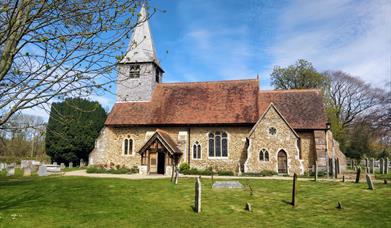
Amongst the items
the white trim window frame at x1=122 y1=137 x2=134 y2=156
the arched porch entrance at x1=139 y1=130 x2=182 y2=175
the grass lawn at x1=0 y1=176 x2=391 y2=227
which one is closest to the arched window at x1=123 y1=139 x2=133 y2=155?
the white trim window frame at x1=122 y1=137 x2=134 y2=156

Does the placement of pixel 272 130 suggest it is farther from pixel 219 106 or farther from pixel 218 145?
pixel 219 106

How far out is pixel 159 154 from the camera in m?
26.5

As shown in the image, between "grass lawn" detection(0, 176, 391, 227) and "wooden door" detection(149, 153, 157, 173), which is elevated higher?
"wooden door" detection(149, 153, 157, 173)

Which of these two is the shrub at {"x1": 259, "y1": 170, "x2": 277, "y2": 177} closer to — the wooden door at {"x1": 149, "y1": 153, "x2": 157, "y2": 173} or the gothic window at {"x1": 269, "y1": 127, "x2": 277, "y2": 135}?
the gothic window at {"x1": 269, "y1": 127, "x2": 277, "y2": 135}

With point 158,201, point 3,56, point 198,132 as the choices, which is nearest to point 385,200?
point 158,201

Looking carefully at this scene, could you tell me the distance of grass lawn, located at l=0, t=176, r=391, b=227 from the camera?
9.58m

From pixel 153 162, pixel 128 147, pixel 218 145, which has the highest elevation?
pixel 218 145

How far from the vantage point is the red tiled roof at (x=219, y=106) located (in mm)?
26438

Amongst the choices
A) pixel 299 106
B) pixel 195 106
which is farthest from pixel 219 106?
pixel 299 106

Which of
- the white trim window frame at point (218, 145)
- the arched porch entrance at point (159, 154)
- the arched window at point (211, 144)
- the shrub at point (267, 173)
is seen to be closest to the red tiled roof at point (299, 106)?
the white trim window frame at point (218, 145)

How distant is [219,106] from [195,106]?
7.65ft

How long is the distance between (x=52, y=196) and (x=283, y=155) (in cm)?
1761

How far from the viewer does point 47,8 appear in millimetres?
5602

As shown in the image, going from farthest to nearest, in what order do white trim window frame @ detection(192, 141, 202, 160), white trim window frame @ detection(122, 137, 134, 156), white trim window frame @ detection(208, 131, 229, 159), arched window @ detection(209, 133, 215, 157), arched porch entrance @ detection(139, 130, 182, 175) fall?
white trim window frame @ detection(122, 137, 134, 156) → white trim window frame @ detection(192, 141, 202, 160) → arched window @ detection(209, 133, 215, 157) → white trim window frame @ detection(208, 131, 229, 159) → arched porch entrance @ detection(139, 130, 182, 175)
